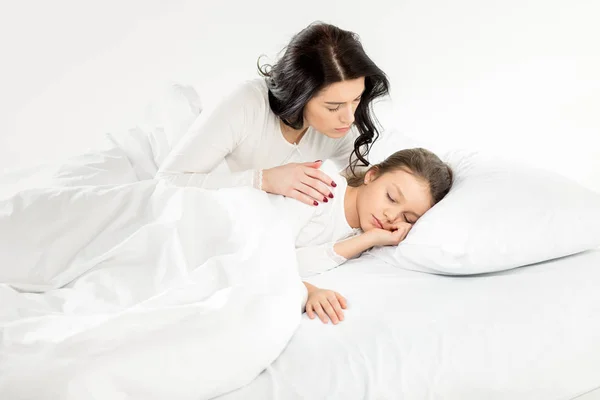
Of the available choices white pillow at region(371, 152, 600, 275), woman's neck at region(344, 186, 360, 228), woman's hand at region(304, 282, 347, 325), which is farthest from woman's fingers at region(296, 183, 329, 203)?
woman's hand at region(304, 282, 347, 325)

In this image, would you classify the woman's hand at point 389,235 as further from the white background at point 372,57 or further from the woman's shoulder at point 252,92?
the white background at point 372,57

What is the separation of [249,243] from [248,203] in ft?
0.60

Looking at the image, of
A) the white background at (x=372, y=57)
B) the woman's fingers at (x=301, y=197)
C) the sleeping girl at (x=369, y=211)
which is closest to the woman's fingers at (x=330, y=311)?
the sleeping girl at (x=369, y=211)

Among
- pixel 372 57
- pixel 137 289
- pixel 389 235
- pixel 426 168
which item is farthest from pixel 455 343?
pixel 372 57

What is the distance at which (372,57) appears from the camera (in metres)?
3.34

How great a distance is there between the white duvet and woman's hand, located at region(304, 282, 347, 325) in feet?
0.17

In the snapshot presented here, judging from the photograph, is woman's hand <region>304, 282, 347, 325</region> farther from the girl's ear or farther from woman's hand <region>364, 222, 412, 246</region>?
the girl's ear

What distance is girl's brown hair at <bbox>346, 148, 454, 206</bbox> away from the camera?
2.10 meters

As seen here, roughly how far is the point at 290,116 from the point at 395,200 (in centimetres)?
38

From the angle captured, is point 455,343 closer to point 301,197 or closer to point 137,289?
point 301,197

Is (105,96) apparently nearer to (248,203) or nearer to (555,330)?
(248,203)

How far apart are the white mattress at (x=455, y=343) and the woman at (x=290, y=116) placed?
16.0 inches

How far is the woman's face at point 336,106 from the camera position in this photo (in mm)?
2043

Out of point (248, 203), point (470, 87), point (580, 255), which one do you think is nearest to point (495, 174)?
point (580, 255)
